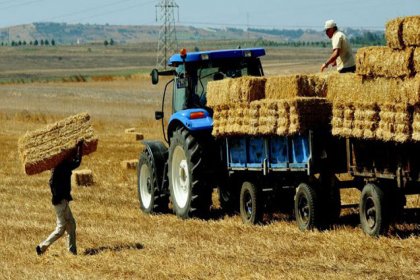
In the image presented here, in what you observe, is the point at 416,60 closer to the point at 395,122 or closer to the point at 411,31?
the point at 411,31

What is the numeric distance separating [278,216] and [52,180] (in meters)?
4.50

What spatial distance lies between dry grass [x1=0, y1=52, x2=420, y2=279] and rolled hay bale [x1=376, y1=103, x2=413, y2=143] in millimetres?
1230

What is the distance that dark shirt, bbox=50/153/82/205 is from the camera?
13.5m

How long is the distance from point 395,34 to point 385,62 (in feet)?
1.30

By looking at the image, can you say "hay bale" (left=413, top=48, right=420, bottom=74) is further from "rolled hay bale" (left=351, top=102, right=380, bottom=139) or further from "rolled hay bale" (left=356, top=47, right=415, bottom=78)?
"rolled hay bale" (left=351, top=102, right=380, bottom=139)

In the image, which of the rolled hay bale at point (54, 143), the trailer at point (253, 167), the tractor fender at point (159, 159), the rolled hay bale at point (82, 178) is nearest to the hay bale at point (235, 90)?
the trailer at point (253, 167)

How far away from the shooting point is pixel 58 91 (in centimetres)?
7031

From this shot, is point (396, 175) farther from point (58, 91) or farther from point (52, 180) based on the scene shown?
point (58, 91)

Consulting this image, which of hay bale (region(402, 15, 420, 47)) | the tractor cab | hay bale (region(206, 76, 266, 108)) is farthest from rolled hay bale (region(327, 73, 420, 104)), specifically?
the tractor cab

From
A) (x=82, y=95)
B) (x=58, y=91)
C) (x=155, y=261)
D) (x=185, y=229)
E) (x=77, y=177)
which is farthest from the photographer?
(x=58, y=91)

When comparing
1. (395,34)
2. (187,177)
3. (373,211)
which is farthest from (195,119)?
(395,34)

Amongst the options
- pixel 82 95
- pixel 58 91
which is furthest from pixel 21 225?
pixel 58 91

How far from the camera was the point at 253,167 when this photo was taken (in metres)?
15.9

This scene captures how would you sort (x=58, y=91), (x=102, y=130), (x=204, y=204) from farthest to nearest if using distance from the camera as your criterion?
(x=58, y=91)
(x=102, y=130)
(x=204, y=204)
